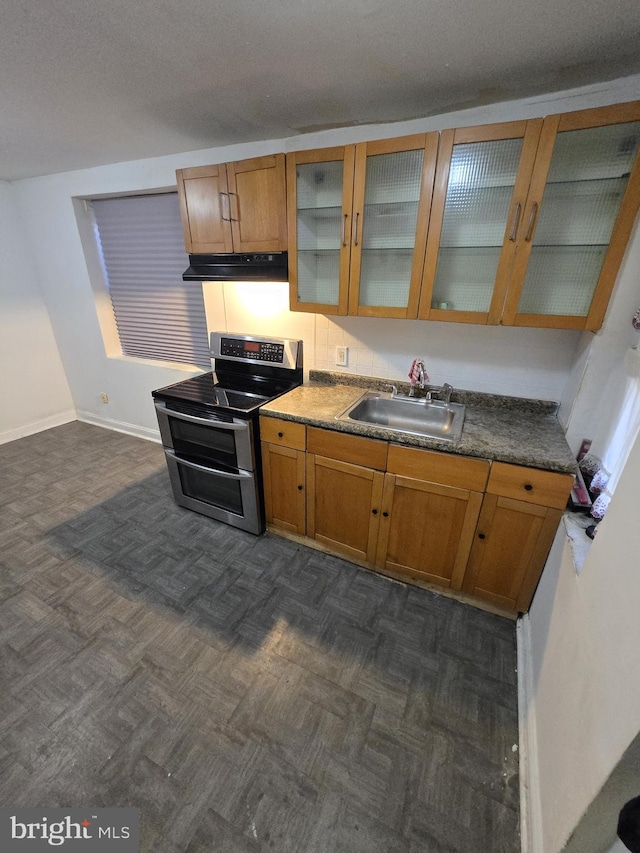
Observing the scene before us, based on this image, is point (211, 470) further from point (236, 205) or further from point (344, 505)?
point (236, 205)

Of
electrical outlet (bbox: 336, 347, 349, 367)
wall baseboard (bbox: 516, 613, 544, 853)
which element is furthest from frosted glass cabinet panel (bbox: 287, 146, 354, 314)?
wall baseboard (bbox: 516, 613, 544, 853)

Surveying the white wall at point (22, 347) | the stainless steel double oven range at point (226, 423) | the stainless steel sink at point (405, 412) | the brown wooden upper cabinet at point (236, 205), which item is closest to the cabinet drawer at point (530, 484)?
the stainless steel sink at point (405, 412)

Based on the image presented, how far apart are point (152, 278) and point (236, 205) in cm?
158

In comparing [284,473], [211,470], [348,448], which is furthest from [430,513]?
[211,470]

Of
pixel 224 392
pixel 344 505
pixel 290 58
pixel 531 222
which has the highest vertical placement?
pixel 290 58

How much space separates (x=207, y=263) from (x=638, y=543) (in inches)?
92.3

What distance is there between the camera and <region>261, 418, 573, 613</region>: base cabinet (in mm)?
1504

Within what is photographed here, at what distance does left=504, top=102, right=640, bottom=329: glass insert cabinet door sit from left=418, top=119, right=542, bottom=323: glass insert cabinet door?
0.06m

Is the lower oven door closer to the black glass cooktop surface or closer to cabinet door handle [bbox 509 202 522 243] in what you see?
the black glass cooktop surface

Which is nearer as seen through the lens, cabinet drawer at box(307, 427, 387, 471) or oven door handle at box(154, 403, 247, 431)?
cabinet drawer at box(307, 427, 387, 471)

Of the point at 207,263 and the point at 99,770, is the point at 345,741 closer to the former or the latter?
the point at 99,770

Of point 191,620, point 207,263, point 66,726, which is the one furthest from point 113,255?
point 66,726

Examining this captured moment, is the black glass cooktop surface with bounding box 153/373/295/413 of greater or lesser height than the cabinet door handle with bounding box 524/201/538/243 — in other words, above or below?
below

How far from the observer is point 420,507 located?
1701 millimetres
